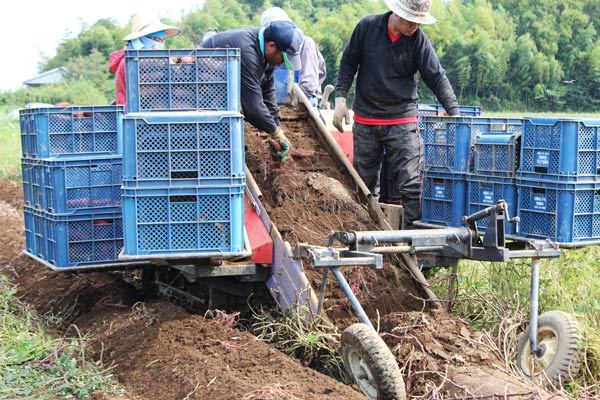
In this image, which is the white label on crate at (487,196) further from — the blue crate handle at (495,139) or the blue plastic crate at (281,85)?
the blue plastic crate at (281,85)

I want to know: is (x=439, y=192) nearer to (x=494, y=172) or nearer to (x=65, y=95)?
(x=494, y=172)

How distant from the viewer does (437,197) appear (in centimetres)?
663

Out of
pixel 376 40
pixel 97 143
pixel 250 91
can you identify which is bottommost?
pixel 97 143

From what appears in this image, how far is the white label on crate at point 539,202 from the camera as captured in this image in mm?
5703

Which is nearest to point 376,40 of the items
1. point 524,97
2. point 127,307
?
point 127,307

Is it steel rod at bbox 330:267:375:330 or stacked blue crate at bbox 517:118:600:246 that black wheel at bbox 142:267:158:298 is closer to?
steel rod at bbox 330:267:375:330

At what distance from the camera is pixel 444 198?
657cm

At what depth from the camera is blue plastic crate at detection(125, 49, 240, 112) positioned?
5266 millimetres

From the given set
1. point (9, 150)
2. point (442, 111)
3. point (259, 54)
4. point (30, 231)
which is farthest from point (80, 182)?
point (9, 150)

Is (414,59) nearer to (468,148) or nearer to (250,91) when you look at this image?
(468,148)

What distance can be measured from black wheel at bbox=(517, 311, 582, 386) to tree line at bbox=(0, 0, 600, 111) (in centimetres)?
3404

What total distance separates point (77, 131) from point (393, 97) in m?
2.53

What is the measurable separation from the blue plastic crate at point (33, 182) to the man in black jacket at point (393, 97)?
2.48m

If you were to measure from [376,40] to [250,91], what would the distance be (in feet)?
4.28
